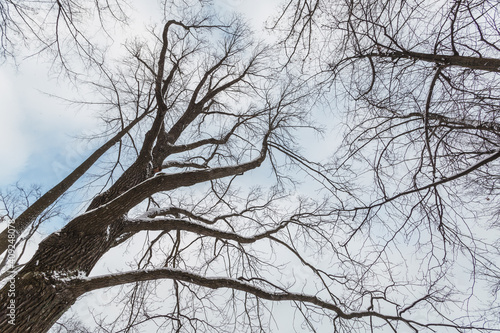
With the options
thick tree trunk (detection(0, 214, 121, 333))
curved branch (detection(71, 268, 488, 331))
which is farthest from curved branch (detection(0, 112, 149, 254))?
curved branch (detection(71, 268, 488, 331))

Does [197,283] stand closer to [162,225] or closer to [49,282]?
[162,225]

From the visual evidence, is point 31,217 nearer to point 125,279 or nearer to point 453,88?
point 125,279

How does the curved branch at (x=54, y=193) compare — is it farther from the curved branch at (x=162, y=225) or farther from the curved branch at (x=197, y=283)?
the curved branch at (x=197, y=283)

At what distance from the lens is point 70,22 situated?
2.56m

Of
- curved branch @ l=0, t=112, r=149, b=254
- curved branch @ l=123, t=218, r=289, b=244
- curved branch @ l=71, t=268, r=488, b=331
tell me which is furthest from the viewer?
curved branch @ l=0, t=112, r=149, b=254

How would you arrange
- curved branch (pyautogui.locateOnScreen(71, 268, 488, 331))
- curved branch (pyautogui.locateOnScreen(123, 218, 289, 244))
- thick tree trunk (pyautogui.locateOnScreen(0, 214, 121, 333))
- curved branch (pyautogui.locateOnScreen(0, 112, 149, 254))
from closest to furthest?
thick tree trunk (pyautogui.locateOnScreen(0, 214, 121, 333)), curved branch (pyautogui.locateOnScreen(71, 268, 488, 331)), curved branch (pyautogui.locateOnScreen(123, 218, 289, 244)), curved branch (pyautogui.locateOnScreen(0, 112, 149, 254))

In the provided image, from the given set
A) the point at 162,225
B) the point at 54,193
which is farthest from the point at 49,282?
the point at 54,193

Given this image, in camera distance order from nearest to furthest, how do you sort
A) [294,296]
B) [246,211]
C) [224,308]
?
[294,296]
[224,308]
[246,211]

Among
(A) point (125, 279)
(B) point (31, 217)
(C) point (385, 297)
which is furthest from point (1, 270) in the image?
(C) point (385, 297)

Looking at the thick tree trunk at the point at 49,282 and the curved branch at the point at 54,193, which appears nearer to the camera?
the thick tree trunk at the point at 49,282

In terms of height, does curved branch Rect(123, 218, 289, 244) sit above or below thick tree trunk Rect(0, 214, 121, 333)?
above

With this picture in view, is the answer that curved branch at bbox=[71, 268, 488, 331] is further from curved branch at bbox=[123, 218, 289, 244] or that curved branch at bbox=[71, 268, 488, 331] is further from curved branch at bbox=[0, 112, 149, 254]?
curved branch at bbox=[0, 112, 149, 254]

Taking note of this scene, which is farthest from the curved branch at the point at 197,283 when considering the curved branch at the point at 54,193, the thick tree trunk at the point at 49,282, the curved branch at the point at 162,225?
the curved branch at the point at 54,193

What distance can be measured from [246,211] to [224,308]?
180 cm
